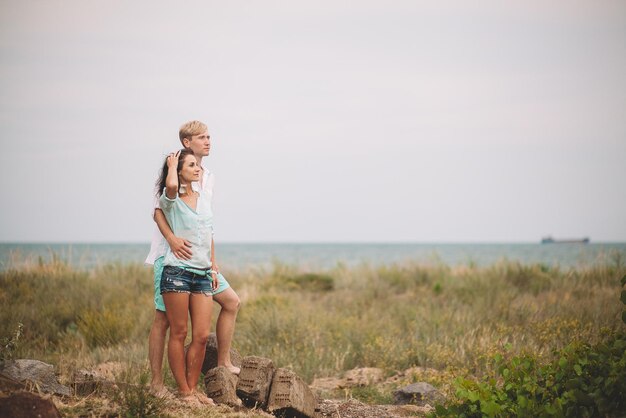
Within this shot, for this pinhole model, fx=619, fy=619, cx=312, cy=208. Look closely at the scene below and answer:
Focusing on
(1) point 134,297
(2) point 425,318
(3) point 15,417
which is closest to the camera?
(3) point 15,417

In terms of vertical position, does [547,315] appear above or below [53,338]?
above

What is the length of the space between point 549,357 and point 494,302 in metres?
3.99

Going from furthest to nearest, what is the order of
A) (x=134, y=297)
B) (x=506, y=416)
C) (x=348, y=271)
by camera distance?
(x=348, y=271) < (x=134, y=297) < (x=506, y=416)

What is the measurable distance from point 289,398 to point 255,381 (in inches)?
13.2

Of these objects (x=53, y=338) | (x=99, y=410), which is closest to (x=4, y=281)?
(x=53, y=338)

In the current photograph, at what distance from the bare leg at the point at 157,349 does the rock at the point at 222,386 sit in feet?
1.43

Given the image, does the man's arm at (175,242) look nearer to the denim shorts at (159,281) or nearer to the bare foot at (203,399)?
the denim shorts at (159,281)

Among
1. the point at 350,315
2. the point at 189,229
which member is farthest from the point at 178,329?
the point at 350,315

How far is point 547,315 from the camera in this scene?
1031 cm

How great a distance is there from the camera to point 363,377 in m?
7.75

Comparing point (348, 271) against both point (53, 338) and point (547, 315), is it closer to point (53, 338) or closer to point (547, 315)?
point (547, 315)

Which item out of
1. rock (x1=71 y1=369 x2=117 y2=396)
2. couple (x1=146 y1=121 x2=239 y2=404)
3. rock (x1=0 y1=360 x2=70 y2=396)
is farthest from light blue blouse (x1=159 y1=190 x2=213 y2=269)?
rock (x1=0 y1=360 x2=70 y2=396)

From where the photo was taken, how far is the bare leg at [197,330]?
539cm

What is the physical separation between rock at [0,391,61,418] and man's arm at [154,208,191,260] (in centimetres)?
161
